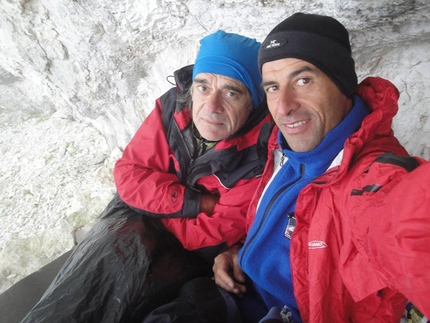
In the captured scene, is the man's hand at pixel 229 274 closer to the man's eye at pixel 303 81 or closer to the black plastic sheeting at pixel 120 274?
the black plastic sheeting at pixel 120 274

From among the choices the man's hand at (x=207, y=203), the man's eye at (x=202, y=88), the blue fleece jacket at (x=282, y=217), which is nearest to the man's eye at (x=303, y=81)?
the blue fleece jacket at (x=282, y=217)

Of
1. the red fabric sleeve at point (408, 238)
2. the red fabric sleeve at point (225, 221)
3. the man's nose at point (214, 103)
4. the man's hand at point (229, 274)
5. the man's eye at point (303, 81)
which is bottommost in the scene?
the man's hand at point (229, 274)

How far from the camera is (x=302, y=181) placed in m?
1.35

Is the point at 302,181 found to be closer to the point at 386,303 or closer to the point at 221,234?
the point at 386,303

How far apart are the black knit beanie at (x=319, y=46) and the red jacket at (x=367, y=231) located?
0.42 ft

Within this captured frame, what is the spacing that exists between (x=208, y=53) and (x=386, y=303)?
157cm

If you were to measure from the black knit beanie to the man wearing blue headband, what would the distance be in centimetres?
48

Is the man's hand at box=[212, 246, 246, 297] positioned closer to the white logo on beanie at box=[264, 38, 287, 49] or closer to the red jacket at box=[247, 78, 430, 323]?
the red jacket at box=[247, 78, 430, 323]

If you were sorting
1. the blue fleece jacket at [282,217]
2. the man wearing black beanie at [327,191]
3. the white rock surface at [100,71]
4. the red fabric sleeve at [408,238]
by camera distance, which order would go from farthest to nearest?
the white rock surface at [100,71] → the blue fleece jacket at [282,217] → the man wearing black beanie at [327,191] → the red fabric sleeve at [408,238]

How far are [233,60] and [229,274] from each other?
1291mm

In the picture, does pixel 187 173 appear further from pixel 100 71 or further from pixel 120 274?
pixel 100 71

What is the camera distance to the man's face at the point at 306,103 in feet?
4.25

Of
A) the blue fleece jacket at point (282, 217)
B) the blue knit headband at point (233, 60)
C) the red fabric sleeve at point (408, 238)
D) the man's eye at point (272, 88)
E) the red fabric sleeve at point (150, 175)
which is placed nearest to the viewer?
the red fabric sleeve at point (408, 238)

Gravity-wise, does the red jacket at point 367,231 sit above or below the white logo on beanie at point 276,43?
below
